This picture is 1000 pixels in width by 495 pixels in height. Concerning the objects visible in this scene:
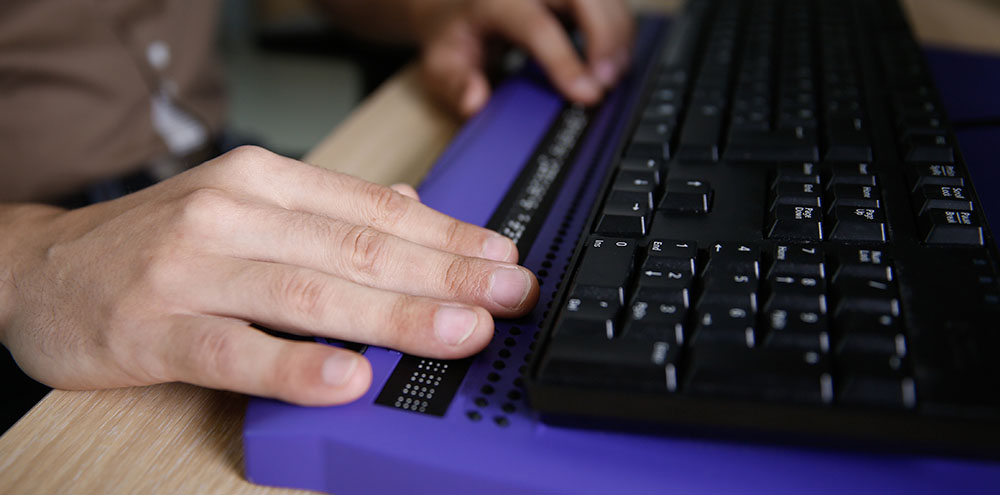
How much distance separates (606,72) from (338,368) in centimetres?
44

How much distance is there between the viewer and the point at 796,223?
367 mm

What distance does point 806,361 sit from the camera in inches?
11.0

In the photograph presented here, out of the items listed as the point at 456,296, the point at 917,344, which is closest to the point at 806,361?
the point at 917,344

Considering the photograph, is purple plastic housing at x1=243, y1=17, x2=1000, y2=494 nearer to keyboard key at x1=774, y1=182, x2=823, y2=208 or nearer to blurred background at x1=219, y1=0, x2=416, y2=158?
keyboard key at x1=774, y1=182, x2=823, y2=208

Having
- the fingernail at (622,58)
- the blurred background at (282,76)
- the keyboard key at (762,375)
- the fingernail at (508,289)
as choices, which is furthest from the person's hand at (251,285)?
the blurred background at (282,76)

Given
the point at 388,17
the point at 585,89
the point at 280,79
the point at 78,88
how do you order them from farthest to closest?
the point at 280,79 → the point at 388,17 → the point at 78,88 → the point at 585,89

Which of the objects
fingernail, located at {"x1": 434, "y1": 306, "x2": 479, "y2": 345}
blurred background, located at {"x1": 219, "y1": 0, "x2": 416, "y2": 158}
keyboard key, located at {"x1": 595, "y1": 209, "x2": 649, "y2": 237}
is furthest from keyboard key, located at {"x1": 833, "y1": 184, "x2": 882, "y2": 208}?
blurred background, located at {"x1": 219, "y1": 0, "x2": 416, "y2": 158}

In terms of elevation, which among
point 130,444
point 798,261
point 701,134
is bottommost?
point 130,444

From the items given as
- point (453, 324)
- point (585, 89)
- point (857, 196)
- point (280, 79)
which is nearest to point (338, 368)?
point (453, 324)

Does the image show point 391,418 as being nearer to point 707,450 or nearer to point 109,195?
point 707,450

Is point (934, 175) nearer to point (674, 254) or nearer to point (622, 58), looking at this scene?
point (674, 254)

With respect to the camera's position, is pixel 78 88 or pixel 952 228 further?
pixel 78 88

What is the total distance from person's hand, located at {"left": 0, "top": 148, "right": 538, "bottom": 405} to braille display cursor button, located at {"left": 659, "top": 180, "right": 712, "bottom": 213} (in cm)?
9

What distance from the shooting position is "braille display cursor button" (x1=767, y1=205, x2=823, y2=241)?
360 millimetres
